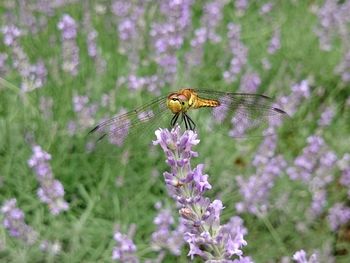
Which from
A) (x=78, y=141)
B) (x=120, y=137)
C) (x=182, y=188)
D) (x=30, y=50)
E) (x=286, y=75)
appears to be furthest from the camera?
(x=286, y=75)

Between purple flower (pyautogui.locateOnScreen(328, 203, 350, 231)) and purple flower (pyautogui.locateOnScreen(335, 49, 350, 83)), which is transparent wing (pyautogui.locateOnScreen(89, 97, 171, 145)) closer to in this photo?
purple flower (pyautogui.locateOnScreen(328, 203, 350, 231))

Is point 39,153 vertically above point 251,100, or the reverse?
point 39,153

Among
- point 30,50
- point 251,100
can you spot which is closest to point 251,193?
point 251,100

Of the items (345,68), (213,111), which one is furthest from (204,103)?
→ (345,68)

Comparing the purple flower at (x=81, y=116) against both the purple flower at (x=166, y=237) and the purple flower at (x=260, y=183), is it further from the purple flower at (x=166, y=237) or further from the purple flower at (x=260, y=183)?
the purple flower at (x=260, y=183)

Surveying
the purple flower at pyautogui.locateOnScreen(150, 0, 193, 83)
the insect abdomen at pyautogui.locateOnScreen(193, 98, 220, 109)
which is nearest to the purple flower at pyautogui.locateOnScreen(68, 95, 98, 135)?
the purple flower at pyautogui.locateOnScreen(150, 0, 193, 83)

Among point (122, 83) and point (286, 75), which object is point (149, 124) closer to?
point (122, 83)

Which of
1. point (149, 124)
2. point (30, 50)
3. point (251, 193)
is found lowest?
point (149, 124)
